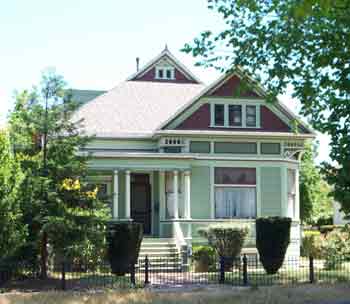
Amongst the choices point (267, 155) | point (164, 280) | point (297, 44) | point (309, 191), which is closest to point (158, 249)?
point (164, 280)

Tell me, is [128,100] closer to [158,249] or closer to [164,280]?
[158,249]

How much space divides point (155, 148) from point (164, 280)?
803cm

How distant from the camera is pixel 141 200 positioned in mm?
26594

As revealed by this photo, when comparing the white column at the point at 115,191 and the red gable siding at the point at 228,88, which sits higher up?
the red gable siding at the point at 228,88

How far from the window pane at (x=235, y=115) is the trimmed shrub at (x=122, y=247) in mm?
7818

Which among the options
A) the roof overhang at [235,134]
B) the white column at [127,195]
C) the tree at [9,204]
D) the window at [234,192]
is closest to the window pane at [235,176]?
the window at [234,192]

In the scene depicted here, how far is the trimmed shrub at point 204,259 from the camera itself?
22641mm

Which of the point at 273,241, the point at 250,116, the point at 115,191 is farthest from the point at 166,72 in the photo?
the point at 273,241

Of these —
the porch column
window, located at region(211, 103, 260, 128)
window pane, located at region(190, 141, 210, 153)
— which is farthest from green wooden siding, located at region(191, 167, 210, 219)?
window, located at region(211, 103, 260, 128)

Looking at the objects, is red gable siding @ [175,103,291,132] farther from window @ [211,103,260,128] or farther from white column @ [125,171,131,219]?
white column @ [125,171,131,219]

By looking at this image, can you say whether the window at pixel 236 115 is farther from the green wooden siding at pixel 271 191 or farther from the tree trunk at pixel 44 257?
the tree trunk at pixel 44 257

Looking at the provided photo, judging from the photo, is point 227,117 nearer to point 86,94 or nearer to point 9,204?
point 86,94

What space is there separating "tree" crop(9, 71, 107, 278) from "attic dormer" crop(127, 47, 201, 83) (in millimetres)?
13898

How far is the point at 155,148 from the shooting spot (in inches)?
1040
